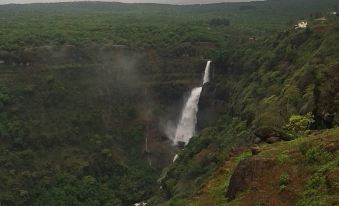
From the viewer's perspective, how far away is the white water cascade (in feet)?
256

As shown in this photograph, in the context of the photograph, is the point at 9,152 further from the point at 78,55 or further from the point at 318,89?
the point at 318,89

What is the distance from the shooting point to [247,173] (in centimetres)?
2223

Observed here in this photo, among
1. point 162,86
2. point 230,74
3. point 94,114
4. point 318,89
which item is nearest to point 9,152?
point 94,114

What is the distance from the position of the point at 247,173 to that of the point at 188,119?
5689 centimetres

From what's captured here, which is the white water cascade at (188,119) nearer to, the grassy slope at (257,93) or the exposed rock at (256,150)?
the grassy slope at (257,93)

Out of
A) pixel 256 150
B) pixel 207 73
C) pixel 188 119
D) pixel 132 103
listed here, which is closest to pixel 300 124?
pixel 256 150

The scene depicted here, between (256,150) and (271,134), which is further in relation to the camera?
(271,134)

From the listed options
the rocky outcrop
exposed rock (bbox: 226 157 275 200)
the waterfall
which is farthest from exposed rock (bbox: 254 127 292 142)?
the waterfall

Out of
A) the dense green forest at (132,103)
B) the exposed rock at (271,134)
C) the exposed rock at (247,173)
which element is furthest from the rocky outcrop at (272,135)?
the exposed rock at (247,173)

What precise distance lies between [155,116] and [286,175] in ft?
194

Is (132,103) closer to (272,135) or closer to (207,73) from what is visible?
(207,73)

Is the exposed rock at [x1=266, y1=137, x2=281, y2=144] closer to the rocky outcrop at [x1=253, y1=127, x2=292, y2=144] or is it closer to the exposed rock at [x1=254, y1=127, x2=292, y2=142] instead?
the rocky outcrop at [x1=253, y1=127, x2=292, y2=144]

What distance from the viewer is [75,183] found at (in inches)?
2486

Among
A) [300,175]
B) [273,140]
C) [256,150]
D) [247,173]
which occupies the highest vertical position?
[300,175]
